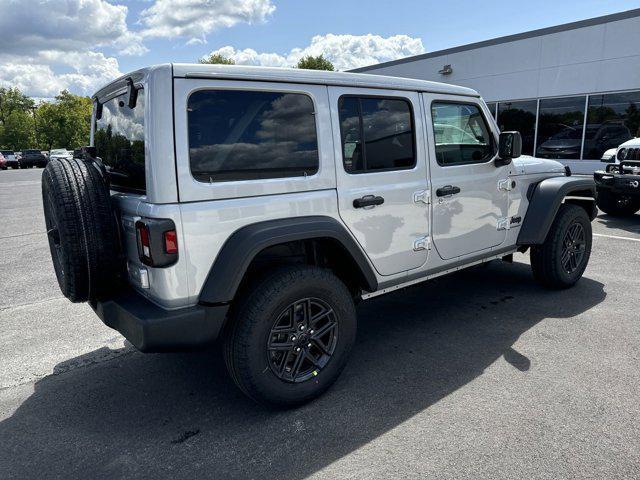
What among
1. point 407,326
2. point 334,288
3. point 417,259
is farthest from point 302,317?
point 407,326

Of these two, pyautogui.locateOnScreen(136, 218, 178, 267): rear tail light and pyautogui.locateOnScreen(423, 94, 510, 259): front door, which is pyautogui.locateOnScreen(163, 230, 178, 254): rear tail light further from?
pyautogui.locateOnScreen(423, 94, 510, 259): front door

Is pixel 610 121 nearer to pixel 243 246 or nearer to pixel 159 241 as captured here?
pixel 243 246

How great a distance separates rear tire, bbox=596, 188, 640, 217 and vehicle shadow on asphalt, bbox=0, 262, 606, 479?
5.75m

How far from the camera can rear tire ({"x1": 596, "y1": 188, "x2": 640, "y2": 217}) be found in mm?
8789

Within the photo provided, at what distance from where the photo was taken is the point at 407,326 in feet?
13.1

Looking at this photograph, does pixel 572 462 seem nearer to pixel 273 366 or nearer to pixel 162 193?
pixel 273 366

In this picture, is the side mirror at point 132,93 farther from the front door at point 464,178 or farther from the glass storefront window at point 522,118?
the glass storefront window at point 522,118

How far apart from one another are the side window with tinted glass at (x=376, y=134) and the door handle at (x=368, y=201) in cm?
18

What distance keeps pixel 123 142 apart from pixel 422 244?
6.90ft

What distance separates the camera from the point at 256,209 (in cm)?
256

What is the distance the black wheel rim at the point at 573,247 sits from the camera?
4.61 meters

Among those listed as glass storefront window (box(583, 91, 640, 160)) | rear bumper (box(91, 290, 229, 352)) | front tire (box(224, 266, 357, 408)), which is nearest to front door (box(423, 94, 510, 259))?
front tire (box(224, 266, 357, 408))

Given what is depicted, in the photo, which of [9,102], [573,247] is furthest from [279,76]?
[9,102]

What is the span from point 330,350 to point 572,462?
1.38 metres
